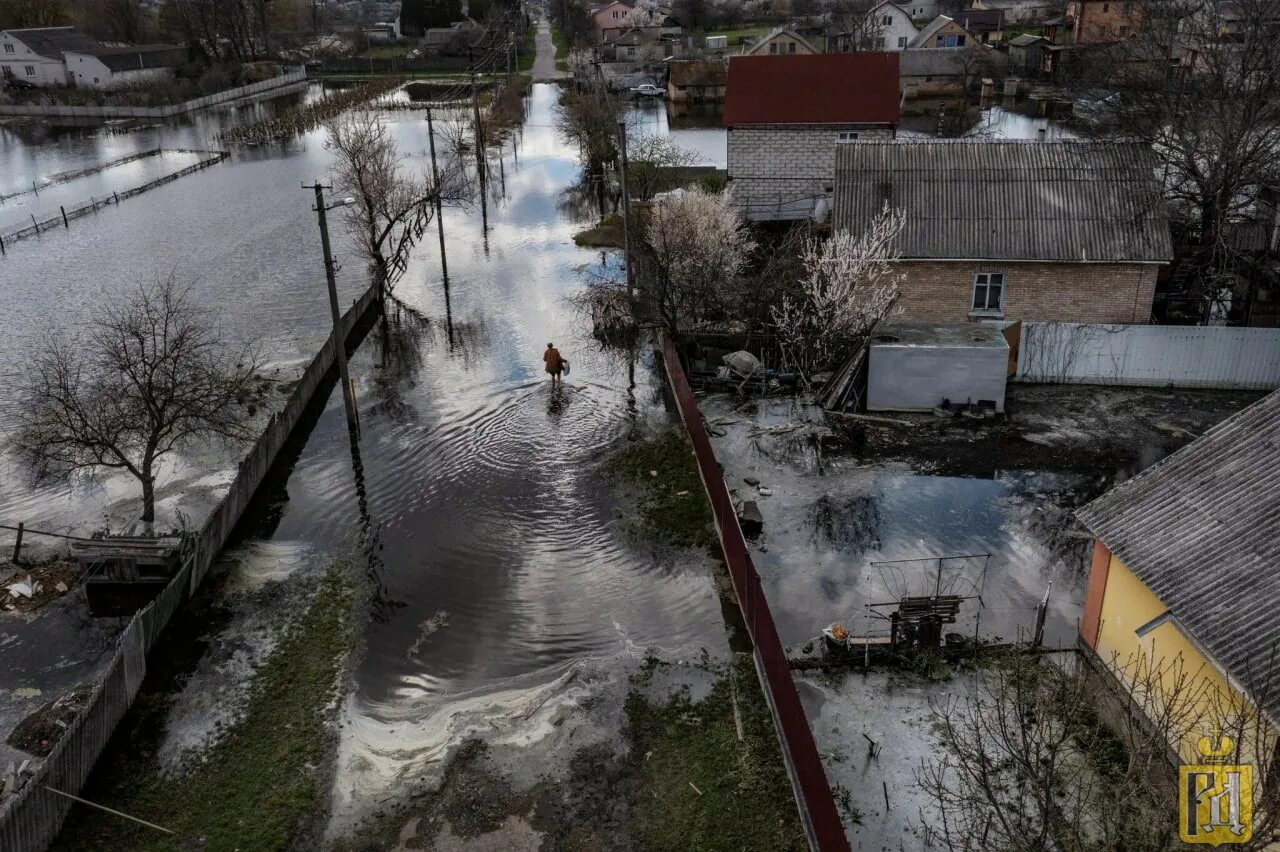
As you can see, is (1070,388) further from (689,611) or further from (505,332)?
(505,332)

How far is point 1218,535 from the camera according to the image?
38.8 feet

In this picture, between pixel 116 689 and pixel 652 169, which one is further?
pixel 652 169

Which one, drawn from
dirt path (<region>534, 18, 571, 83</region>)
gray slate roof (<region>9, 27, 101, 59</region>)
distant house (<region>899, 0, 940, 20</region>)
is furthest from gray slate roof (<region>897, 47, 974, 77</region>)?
gray slate roof (<region>9, 27, 101, 59</region>)

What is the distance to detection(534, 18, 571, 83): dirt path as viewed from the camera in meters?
93.2

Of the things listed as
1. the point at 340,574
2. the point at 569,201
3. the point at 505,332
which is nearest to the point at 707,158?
the point at 569,201

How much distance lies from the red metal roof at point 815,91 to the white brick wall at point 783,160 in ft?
1.21

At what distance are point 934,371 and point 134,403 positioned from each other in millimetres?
16568

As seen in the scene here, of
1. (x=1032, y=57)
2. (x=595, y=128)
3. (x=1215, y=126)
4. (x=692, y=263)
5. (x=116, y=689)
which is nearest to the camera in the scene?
(x=116, y=689)

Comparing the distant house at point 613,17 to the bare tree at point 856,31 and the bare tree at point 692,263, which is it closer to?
the bare tree at point 856,31

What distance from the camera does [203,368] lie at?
67.6ft

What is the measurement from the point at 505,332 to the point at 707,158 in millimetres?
28826

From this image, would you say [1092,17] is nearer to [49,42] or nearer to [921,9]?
[921,9]

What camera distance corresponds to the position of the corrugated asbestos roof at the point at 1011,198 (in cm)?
2412

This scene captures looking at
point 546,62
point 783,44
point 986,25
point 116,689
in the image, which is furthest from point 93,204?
point 986,25
